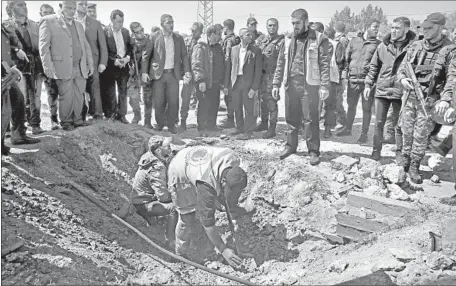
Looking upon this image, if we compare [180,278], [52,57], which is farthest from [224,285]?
[52,57]

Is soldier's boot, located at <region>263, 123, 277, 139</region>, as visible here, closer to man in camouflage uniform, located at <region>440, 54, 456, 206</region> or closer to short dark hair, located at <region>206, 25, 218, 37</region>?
short dark hair, located at <region>206, 25, 218, 37</region>

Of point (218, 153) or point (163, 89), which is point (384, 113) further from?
point (163, 89)

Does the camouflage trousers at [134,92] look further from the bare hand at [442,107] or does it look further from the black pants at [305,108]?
the bare hand at [442,107]

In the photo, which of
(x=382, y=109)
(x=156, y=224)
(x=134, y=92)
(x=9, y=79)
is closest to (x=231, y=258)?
(x=156, y=224)

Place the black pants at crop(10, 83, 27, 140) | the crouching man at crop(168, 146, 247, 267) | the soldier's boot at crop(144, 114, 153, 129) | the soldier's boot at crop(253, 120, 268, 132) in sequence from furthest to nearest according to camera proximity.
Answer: the soldier's boot at crop(253, 120, 268, 132)
the soldier's boot at crop(144, 114, 153, 129)
the black pants at crop(10, 83, 27, 140)
the crouching man at crop(168, 146, 247, 267)

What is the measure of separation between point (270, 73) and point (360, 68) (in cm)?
162

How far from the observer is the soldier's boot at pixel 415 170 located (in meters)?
5.45

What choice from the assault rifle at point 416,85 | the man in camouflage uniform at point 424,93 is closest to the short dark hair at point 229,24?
the man in camouflage uniform at point 424,93

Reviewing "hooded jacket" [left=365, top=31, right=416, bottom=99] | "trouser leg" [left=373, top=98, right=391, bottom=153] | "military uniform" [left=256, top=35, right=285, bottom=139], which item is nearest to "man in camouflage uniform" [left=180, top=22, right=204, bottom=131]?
"military uniform" [left=256, top=35, right=285, bottom=139]

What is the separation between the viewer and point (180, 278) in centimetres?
440

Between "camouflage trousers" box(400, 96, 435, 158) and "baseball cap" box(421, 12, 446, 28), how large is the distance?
3.05ft

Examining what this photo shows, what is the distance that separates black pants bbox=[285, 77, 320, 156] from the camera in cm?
607

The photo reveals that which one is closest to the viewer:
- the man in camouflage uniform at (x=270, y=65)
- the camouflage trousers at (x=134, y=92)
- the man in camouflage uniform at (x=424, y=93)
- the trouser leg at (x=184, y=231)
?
the trouser leg at (x=184, y=231)

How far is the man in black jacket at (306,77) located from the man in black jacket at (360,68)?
1653mm
